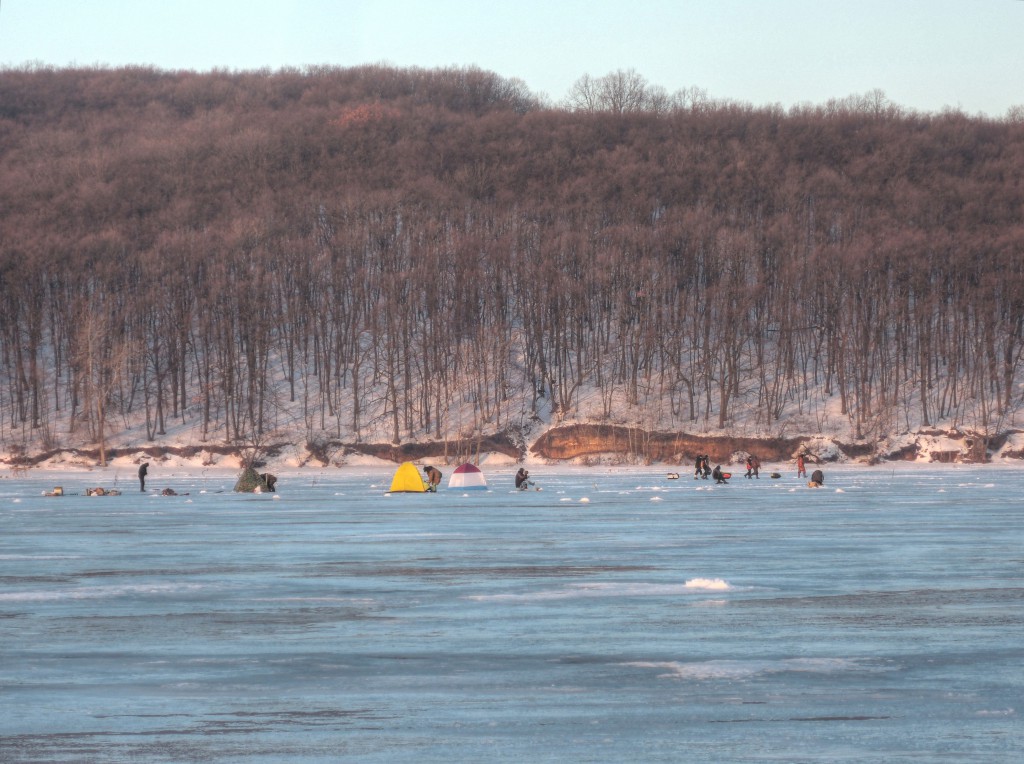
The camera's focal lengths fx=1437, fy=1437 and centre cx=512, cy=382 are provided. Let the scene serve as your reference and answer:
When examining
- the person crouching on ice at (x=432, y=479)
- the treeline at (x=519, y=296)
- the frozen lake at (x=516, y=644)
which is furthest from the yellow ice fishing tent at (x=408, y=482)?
the treeline at (x=519, y=296)

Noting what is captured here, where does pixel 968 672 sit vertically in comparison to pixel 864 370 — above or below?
below

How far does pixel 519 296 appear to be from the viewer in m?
94.6

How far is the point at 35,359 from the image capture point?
92.3 m

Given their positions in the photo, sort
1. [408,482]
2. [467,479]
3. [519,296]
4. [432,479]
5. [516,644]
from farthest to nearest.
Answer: [519,296], [467,479], [432,479], [408,482], [516,644]

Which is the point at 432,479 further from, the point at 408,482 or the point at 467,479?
the point at 467,479

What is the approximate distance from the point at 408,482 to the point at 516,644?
31862mm

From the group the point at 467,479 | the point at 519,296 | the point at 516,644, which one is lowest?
the point at 516,644

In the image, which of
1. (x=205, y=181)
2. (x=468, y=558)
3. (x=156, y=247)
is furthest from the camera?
(x=205, y=181)

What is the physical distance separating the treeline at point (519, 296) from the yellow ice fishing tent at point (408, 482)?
3710 cm

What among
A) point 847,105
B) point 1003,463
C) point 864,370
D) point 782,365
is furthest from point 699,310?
point 847,105

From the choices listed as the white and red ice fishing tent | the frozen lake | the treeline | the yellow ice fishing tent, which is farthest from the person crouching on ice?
the treeline

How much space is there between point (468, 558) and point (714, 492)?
22783mm

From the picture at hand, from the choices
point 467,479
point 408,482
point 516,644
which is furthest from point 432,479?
point 516,644

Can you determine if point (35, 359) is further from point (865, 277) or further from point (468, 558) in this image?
point (468, 558)
